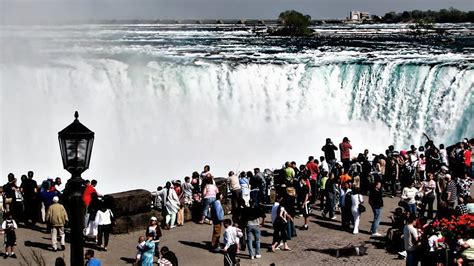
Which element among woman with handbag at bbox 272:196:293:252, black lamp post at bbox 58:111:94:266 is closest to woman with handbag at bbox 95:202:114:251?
woman with handbag at bbox 272:196:293:252

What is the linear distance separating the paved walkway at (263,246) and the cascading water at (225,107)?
11824 millimetres

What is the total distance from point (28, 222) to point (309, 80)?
678 inches

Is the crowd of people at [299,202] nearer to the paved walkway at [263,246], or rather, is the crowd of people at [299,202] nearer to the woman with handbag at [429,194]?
the woman with handbag at [429,194]

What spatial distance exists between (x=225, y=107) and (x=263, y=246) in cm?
1675

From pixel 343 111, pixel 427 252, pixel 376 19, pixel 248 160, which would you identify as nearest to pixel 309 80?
pixel 343 111

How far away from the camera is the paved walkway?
45.5 feet

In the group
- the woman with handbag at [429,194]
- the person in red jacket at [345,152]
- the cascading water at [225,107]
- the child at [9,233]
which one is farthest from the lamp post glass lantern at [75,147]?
the cascading water at [225,107]

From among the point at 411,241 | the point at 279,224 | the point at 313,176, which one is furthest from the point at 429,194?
the point at 279,224

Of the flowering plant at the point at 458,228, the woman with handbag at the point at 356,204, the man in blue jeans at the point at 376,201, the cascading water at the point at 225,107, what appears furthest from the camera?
the cascading water at the point at 225,107

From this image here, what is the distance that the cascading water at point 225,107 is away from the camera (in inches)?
1117

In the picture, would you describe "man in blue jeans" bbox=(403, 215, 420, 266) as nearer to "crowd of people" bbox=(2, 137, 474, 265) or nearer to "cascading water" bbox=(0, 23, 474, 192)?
"crowd of people" bbox=(2, 137, 474, 265)

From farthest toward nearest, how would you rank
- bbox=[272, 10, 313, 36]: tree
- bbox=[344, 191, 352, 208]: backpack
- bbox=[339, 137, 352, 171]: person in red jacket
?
1. bbox=[272, 10, 313, 36]: tree
2. bbox=[339, 137, 352, 171]: person in red jacket
3. bbox=[344, 191, 352, 208]: backpack

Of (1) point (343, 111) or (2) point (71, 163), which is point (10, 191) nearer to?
(2) point (71, 163)

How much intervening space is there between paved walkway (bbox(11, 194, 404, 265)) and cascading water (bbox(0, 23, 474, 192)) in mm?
11824
